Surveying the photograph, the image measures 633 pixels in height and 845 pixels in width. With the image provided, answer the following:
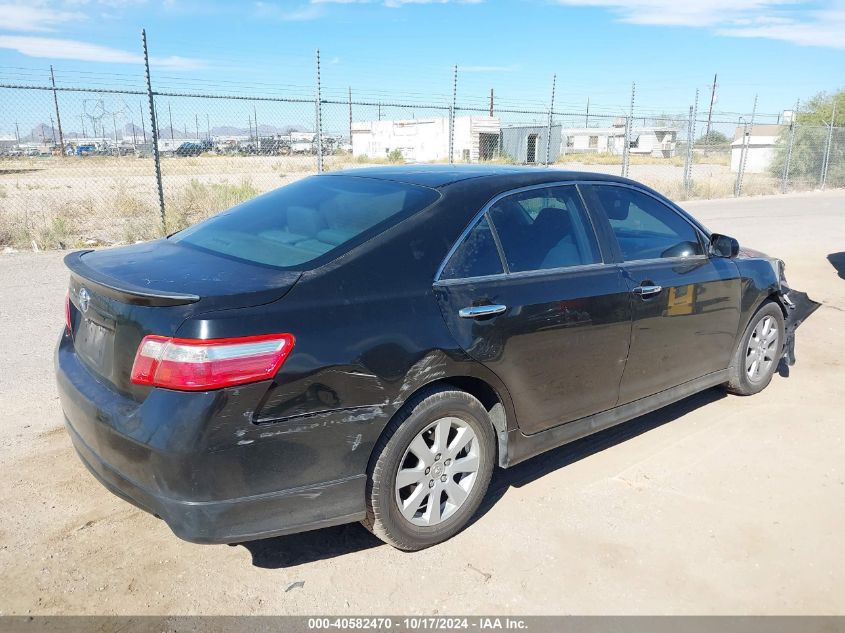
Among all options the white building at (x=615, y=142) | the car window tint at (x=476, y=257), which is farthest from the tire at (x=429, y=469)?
the white building at (x=615, y=142)

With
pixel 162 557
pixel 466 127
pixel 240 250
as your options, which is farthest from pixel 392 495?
pixel 466 127

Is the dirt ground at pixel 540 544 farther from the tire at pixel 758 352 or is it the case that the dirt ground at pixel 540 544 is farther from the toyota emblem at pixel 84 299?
→ the toyota emblem at pixel 84 299

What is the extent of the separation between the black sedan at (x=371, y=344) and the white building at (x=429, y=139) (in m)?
30.1

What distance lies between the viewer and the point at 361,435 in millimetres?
2633

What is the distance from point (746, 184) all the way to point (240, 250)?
989 inches

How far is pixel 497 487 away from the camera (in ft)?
11.8

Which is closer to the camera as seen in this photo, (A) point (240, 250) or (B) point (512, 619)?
(B) point (512, 619)

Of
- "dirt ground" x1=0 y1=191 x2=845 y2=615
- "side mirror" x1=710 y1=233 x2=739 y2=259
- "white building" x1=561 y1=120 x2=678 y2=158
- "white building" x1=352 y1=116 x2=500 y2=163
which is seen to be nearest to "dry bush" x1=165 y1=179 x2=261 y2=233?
"dirt ground" x1=0 y1=191 x2=845 y2=615

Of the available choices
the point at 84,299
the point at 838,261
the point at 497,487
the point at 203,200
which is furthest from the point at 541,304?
the point at 203,200

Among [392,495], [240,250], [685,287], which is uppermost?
[240,250]

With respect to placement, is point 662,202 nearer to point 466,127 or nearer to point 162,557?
point 162,557

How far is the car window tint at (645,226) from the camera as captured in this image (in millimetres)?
3803

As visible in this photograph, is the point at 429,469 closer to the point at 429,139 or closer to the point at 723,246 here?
the point at 723,246

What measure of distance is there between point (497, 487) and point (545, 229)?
1.40m
